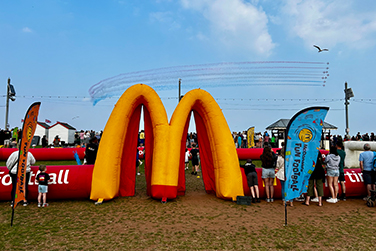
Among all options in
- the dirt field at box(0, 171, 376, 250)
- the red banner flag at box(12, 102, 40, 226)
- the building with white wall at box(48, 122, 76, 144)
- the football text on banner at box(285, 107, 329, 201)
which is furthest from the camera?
the building with white wall at box(48, 122, 76, 144)

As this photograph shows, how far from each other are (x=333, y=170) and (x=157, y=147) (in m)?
4.98

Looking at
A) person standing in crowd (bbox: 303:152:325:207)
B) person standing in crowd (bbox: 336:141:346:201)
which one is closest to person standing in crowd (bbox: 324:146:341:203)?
person standing in crowd (bbox: 303:152:325:207)

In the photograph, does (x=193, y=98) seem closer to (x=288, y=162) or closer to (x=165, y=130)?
(x=165, y=130)

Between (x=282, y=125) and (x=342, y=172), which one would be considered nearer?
(x=342, y=172)

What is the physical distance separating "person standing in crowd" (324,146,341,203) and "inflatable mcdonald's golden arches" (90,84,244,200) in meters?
2.53

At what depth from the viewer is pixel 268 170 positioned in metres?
7.32

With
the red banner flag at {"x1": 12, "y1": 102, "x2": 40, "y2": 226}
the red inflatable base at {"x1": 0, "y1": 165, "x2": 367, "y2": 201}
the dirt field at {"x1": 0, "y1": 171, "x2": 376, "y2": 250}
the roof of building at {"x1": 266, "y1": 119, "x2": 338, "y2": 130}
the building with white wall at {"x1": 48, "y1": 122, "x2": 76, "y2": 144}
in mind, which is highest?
the roof of building at {"x1": 266, "y1": 119, "x2": 338, "y2": 130}

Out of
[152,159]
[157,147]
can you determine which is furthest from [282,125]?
→ [157,147]

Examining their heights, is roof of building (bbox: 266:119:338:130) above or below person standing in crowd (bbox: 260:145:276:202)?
above

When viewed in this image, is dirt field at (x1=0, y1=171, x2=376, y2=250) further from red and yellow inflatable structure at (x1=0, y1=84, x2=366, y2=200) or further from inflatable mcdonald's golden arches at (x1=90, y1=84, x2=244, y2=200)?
inflatable mcdonald's golden arches at (x1=90, y1=84, x2=244, y2=200)

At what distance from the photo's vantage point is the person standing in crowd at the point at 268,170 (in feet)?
23.8

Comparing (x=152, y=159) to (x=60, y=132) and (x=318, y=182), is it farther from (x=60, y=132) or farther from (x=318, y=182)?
(x=60, y=132)

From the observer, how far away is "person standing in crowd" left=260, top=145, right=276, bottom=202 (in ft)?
23.8

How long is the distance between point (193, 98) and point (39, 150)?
12.4m
